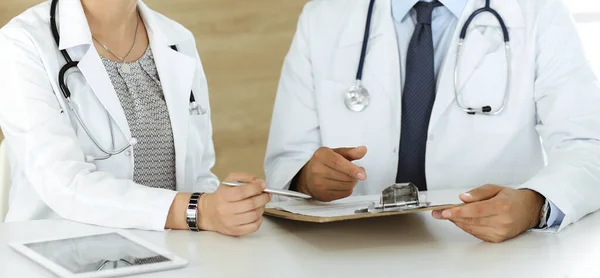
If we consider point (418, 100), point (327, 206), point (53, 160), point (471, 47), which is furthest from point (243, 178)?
point (471, 47)

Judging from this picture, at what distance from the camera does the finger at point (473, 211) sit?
1414 millimetres

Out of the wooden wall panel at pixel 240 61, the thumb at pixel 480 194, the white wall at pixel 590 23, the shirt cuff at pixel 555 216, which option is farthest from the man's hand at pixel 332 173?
the white wall at pixel 590 23

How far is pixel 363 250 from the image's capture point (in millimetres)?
1388

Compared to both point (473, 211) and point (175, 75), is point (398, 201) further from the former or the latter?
point (175, 75)

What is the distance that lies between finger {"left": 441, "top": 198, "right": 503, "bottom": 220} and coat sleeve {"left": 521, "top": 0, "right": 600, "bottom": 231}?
156mm

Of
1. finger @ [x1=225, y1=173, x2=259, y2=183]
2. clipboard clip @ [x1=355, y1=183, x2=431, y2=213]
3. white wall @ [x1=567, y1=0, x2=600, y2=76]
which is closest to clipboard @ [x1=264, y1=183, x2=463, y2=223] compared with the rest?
clipboard clip @ [x1=355, y1=183, x2=431, y2=213]

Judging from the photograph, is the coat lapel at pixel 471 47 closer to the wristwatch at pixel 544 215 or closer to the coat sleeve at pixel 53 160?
the wristwatch at pixel 544 215

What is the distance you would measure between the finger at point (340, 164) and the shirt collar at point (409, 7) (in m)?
0.50

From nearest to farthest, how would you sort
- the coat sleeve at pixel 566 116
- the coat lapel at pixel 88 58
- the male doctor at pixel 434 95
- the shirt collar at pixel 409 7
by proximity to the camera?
the coat sleeve at pixel 566 116 < the coat lapel at pixel 88 58 < the male doctor at pixel 434 95 < the shirt collar at pixel 409 7

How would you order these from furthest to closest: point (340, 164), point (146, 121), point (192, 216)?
point (146, 121), point (340, 164), point (192, 216)

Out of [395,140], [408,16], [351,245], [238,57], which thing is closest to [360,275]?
[351,245]

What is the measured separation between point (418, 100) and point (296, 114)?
31cm

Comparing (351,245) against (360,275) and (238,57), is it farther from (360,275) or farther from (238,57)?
(238,57)

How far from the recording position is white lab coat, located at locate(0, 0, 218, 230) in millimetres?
1574
